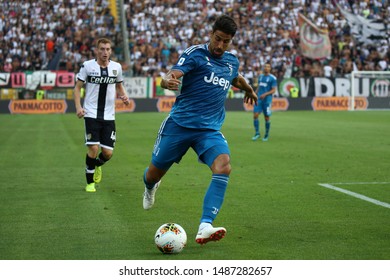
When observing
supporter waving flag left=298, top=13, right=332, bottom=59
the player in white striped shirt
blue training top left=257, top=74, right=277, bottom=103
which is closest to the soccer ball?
the player in white striped shirt

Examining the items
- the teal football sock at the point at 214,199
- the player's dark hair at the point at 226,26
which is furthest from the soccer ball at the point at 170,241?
the player's dark hair at the point at 226,26

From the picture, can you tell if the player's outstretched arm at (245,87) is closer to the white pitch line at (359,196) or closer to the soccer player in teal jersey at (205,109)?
the soccer player in teal jersey at (205,109)

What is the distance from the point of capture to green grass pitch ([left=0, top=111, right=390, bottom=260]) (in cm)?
755

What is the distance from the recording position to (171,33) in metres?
46.6

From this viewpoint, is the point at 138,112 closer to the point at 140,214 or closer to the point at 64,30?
the point at 64,30

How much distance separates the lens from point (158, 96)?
44375 millimetres

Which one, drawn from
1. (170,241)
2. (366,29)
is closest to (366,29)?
(366,29)

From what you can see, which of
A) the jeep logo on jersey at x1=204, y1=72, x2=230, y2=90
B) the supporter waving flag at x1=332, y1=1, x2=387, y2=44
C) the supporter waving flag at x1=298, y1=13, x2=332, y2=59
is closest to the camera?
the jeep logo on jersey at x1=204, y1=72, x2=230, y2=90

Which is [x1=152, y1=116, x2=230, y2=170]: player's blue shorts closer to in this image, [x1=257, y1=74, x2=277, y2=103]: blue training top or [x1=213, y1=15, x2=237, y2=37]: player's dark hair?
[x1=213, y1=15, x2=237, y2=37]: player's dark hair

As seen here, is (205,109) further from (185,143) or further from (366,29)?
(366,29)

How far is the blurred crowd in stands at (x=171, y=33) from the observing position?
147 feet

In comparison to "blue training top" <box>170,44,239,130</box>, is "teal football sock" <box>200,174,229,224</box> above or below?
below

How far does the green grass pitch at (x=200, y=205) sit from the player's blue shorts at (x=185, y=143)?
82cm
